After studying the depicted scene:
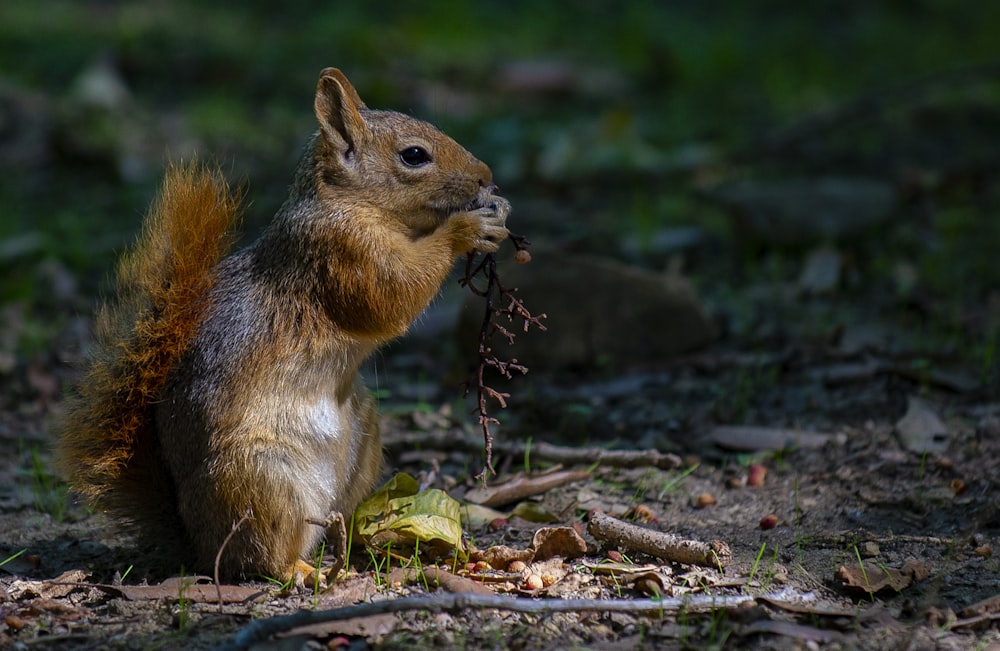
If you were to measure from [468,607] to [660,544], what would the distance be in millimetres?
637

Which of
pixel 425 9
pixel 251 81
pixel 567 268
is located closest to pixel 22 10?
pixel 251 81

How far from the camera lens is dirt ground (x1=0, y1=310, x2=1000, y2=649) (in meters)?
2.71

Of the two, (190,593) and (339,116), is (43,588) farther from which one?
(339,116)

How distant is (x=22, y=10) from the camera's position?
10664 millimetres

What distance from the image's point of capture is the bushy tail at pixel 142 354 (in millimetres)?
3195

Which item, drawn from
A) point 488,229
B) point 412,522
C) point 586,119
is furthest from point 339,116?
point 586,119

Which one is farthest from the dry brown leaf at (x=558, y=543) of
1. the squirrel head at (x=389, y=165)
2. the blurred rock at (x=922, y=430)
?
the blurred rock at (x=922, y=430)

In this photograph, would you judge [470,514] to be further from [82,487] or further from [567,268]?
[567,268]

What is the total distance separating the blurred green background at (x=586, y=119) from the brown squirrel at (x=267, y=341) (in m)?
2.15

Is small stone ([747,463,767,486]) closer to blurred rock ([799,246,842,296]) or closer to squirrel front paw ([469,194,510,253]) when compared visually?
squirrel front paw ([469,194,510,253])

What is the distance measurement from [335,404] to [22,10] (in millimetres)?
8902

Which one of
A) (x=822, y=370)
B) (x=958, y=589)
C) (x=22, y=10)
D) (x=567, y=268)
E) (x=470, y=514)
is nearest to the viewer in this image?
(x=958, y=589)

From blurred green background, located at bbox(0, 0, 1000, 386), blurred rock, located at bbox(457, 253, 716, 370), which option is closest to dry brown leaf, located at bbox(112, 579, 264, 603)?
blurred rock, located at bbox(457, 253, 716, 370)

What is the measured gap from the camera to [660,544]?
309 centimetres
